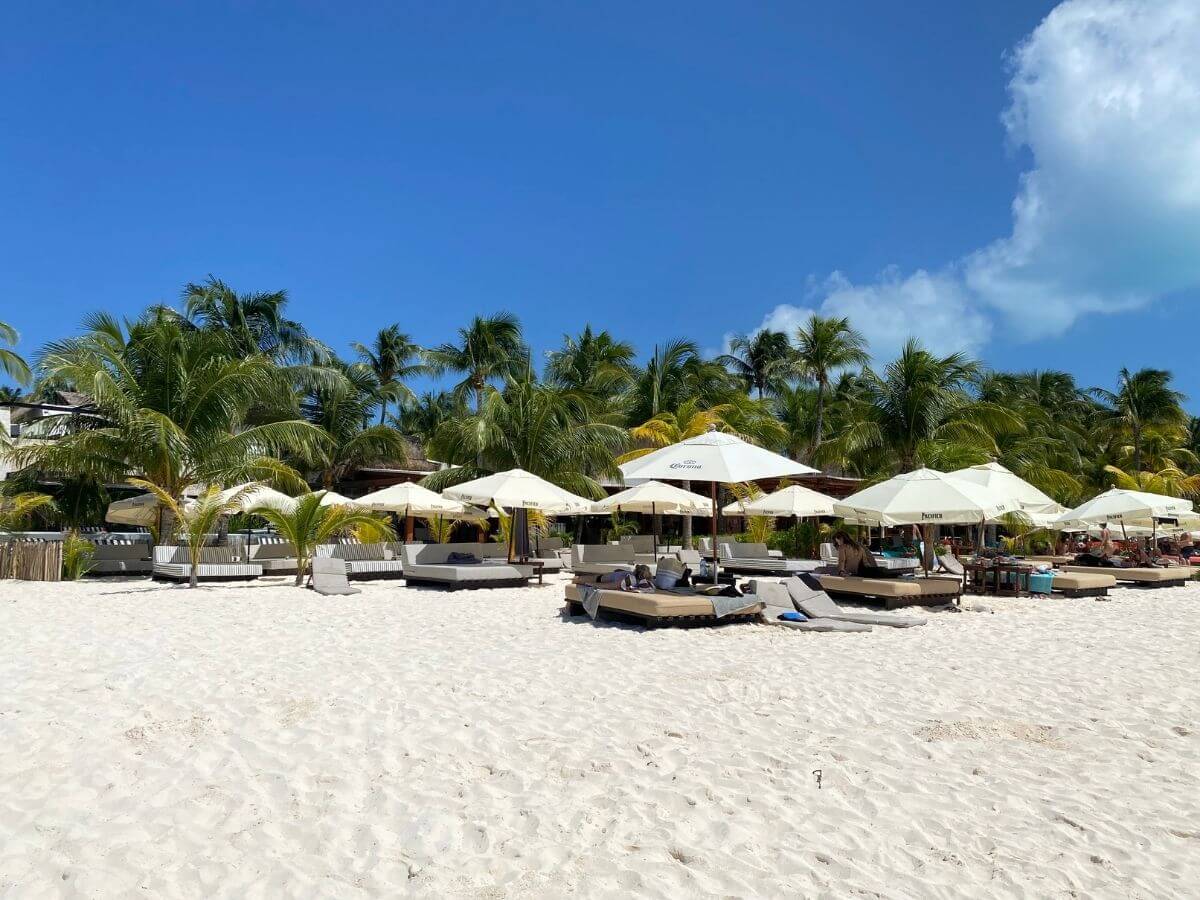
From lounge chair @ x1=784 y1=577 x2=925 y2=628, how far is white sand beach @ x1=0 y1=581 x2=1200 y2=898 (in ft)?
5.56

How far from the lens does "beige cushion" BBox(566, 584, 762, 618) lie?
8.97 m

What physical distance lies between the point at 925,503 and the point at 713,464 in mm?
3907

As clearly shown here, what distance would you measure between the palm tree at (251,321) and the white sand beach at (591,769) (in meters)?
21.7

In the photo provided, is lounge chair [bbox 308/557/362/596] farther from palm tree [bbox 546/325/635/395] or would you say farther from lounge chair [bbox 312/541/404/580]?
palm tree [bbox 546/325/635/395]

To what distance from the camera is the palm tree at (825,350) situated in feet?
101

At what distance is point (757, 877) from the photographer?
307 centimetres

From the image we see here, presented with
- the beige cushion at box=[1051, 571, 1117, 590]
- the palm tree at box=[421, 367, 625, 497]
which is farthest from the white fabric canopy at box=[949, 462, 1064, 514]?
the palm tree at box=[421, 367, 625, 497]

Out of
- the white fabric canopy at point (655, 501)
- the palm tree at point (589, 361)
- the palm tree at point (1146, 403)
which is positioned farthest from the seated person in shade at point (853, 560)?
the palm tree at point (1146, 403)

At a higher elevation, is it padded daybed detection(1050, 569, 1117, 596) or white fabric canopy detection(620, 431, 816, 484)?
white fabric canopy detection(620, 431, 816, 484)

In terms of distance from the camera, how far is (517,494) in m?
14.3

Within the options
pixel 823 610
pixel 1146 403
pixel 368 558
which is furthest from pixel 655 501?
pixel 1146 403

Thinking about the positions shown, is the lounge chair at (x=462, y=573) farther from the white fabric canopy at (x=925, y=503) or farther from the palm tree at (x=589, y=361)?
the palm tree at (x=589, y=361)

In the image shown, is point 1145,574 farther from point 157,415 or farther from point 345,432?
point 345,432

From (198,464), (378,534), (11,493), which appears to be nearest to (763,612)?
(378,534)
